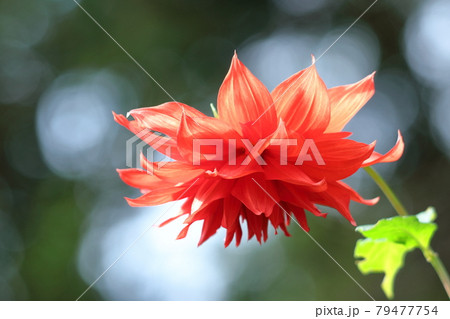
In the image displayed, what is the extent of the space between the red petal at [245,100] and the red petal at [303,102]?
0.10ft

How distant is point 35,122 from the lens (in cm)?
414

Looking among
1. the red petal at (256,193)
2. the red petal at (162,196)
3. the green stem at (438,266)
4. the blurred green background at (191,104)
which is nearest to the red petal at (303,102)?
the red petal at (256,193)

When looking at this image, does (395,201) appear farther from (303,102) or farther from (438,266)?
(303,102)

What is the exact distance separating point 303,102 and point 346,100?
10 cm

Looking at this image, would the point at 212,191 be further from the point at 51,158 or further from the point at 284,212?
the point at 51,158

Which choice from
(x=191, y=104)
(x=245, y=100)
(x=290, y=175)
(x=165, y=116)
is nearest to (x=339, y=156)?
(x=290, y=175)

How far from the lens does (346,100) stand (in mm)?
878

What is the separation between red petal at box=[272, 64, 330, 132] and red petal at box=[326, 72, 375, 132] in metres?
0.07

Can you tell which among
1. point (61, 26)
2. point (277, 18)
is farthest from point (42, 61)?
point (277, 18)

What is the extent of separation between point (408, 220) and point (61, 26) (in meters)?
3.93

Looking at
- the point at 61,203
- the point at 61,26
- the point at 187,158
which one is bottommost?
the point at 61,203

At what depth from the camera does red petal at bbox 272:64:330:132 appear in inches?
32.4

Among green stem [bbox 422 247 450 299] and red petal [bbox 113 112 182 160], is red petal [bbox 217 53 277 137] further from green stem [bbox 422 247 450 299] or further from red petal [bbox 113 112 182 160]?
green stem [bbox 422 247 450 299]

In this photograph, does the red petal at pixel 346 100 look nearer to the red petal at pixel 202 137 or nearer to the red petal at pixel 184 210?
the red petal at pixel 202 137
